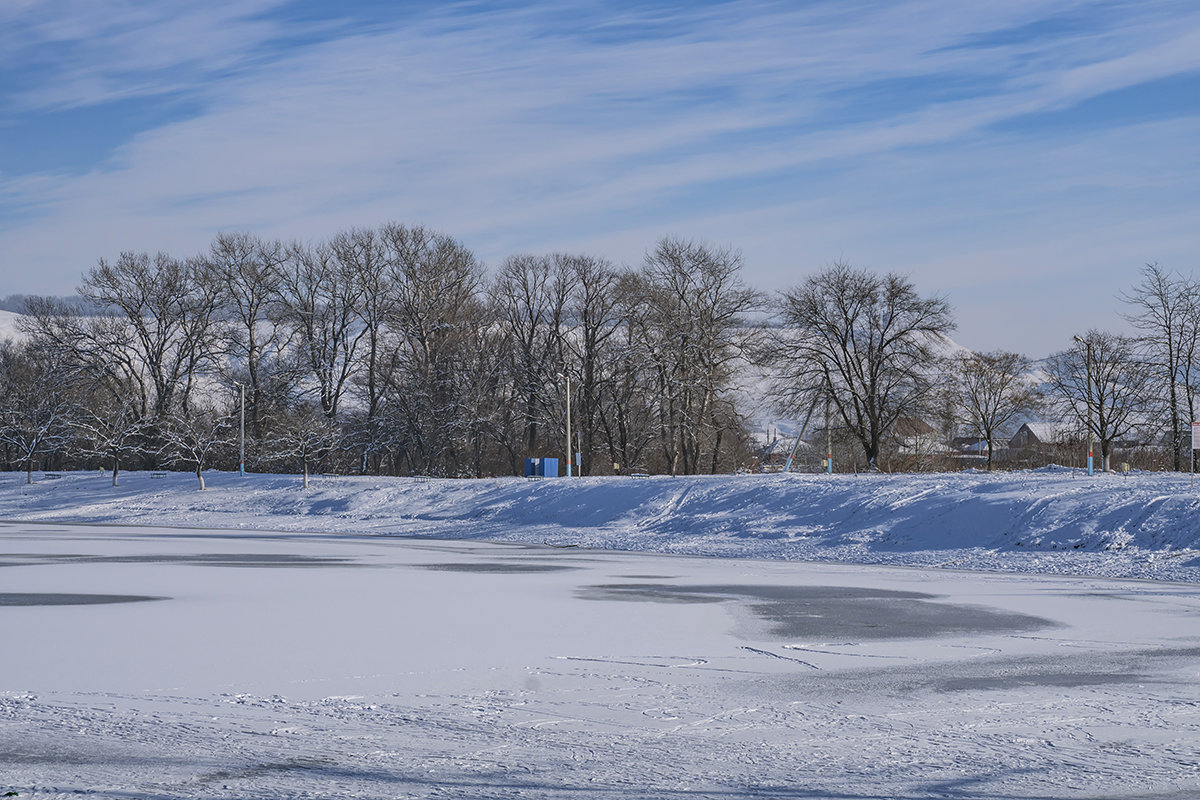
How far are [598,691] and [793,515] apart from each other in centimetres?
2128

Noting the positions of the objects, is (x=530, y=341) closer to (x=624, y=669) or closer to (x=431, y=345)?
(x=431, y=345)

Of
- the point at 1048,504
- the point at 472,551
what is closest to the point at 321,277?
the point at 472,551

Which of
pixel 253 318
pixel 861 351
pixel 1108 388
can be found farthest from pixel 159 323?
pixel 1108 388

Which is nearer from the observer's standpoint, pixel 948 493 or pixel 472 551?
pixel 472 551

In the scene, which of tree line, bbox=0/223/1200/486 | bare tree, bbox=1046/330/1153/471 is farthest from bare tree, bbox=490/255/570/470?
bare tree, bbox=1046/330/1153/471

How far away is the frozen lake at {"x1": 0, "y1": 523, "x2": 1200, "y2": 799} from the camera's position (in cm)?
686

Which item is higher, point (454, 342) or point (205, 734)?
point (454, 342)

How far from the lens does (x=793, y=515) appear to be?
30.0 meters

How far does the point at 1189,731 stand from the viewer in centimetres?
780

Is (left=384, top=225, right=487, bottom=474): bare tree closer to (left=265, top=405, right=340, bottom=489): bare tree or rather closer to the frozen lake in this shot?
(left=265, top=405, right=340, bottom=489): bare tree

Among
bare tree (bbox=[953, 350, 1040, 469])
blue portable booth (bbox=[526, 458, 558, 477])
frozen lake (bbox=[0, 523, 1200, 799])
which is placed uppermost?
bare tree (bbox=[953, 350, 1040, 469])

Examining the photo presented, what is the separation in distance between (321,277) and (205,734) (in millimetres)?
64024

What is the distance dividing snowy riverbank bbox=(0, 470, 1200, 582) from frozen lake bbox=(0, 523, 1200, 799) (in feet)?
18.5

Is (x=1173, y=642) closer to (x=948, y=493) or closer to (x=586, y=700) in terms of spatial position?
(x=586, y=700)
